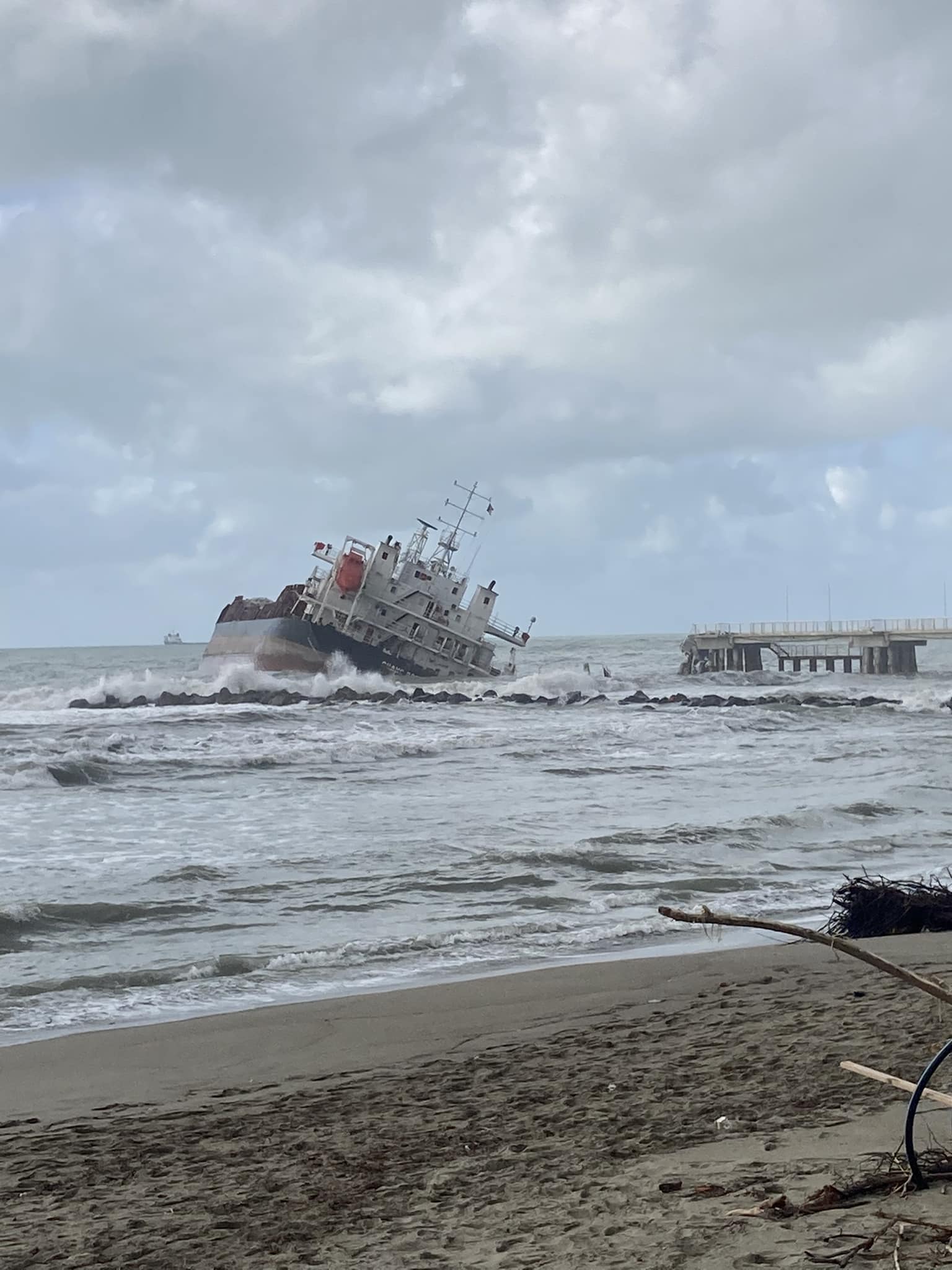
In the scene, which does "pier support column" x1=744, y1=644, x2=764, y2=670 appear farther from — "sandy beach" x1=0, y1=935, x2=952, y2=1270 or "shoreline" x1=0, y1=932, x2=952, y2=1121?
"sandy beach" x1=0, y1=935, x2=952, y2=1270

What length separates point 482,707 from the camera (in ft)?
139

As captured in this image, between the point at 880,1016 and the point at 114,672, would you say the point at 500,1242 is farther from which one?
the point at 114,672

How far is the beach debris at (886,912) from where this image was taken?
8.69 meters

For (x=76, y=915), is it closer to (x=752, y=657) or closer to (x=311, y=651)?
(x=311, y=651)

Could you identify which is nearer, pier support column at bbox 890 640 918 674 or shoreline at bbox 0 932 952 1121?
shoreline at bbox 0 932 952 1121

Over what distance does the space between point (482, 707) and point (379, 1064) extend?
3641 centimetres

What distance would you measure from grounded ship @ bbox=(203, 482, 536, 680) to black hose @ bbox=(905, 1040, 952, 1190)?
48967mm

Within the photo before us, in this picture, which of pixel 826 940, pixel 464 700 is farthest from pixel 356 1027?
pixel 464 700

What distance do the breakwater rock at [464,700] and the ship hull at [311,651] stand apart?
2982mm

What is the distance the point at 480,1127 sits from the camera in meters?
4.73

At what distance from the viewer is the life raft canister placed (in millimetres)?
51688

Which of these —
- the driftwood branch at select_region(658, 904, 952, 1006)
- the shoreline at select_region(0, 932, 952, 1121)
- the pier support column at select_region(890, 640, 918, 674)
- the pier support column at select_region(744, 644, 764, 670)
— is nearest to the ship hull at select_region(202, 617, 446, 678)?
the pier support column at select_region(744, 644, 764, 670)

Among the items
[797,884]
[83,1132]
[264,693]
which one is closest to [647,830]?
[797,884]

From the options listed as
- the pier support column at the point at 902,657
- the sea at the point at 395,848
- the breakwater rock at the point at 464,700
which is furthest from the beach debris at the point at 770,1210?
the pier support column at the point at 902,657
